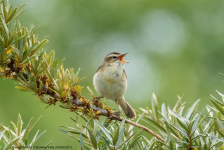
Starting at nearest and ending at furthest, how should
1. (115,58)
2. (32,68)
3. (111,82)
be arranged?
(32,68) → (111,82) → (115,58)

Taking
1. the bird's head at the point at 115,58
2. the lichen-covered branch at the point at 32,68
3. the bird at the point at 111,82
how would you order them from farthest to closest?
the bird's head at the point at 115,58 → the bird at the point at 111,82 → the lichen-covered branch at the point at 32,68

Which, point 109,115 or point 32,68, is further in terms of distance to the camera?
point 109,115

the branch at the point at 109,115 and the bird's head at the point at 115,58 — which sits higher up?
the bird's head at the point at 115,58

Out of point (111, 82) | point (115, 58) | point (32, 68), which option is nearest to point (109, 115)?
point (32, 68)

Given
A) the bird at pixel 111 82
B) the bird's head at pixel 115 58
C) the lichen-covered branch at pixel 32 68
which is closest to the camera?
the lichen-covered branch at pixel 32 68

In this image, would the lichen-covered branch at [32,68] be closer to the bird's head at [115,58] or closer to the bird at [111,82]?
the bird at [111,82]

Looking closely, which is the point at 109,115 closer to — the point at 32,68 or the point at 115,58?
the point at 32,68

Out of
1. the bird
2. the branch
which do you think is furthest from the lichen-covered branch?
the bird

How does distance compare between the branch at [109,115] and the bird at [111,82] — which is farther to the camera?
the bird at [111,82]

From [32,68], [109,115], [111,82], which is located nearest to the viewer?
[32,68]

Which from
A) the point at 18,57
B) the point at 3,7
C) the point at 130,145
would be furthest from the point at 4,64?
the point at 130,145

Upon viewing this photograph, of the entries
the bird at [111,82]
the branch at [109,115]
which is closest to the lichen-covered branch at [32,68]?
the branch at [109,115]

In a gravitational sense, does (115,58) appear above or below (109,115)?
above

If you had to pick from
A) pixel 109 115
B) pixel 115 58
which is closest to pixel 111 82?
pixel 115 58
